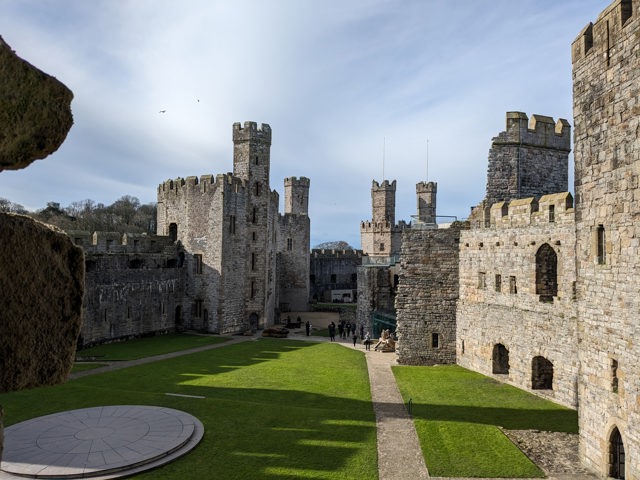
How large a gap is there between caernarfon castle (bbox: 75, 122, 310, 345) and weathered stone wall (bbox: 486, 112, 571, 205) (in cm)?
1865

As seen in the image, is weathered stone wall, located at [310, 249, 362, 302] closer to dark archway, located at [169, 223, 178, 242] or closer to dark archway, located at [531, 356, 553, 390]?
dark archway, located at [169, 223, 178, 242]

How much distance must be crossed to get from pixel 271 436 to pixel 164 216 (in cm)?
2759

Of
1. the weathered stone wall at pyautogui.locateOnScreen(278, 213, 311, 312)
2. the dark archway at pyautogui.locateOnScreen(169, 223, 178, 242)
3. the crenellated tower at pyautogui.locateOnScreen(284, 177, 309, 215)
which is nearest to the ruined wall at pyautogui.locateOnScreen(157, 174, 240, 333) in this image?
the dark archway at pyautogui.locateOnScreen(169, 223, 178, 242)

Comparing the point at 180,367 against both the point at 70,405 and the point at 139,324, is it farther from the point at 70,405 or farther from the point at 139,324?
the point at 139,324

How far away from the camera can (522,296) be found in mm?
18875

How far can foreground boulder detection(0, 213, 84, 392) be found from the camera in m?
2.72

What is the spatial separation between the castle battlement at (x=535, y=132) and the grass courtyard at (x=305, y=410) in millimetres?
10297

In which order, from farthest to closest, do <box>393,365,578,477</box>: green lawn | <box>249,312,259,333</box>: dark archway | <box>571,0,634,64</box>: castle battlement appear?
1. <box>249,312,259,333</box>: dark archway
2. <box>393,365,578,477</box>: green lawn
3. <box>571,0,634,64</box>: castle battlement

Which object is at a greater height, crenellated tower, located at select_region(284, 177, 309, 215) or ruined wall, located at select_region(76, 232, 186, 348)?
crenellated tower, located at select_region(284, 177, 309, 215)

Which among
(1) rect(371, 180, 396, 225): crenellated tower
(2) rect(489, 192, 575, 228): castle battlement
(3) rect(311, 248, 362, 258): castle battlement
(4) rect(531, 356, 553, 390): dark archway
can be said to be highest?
(1) rect(371, 180, 396, 225): crenellated tower

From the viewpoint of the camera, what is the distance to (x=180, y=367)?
21922mm

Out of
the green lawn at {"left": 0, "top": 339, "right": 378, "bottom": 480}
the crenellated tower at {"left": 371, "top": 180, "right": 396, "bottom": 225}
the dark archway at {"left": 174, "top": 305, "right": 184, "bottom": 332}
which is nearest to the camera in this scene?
the green lawn at {"left": 0, "top": 339, "right": 378, "bottom": 480}

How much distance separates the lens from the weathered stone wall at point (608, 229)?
9.94 metres

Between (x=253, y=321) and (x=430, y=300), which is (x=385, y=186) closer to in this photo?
(x=253, y=321)
